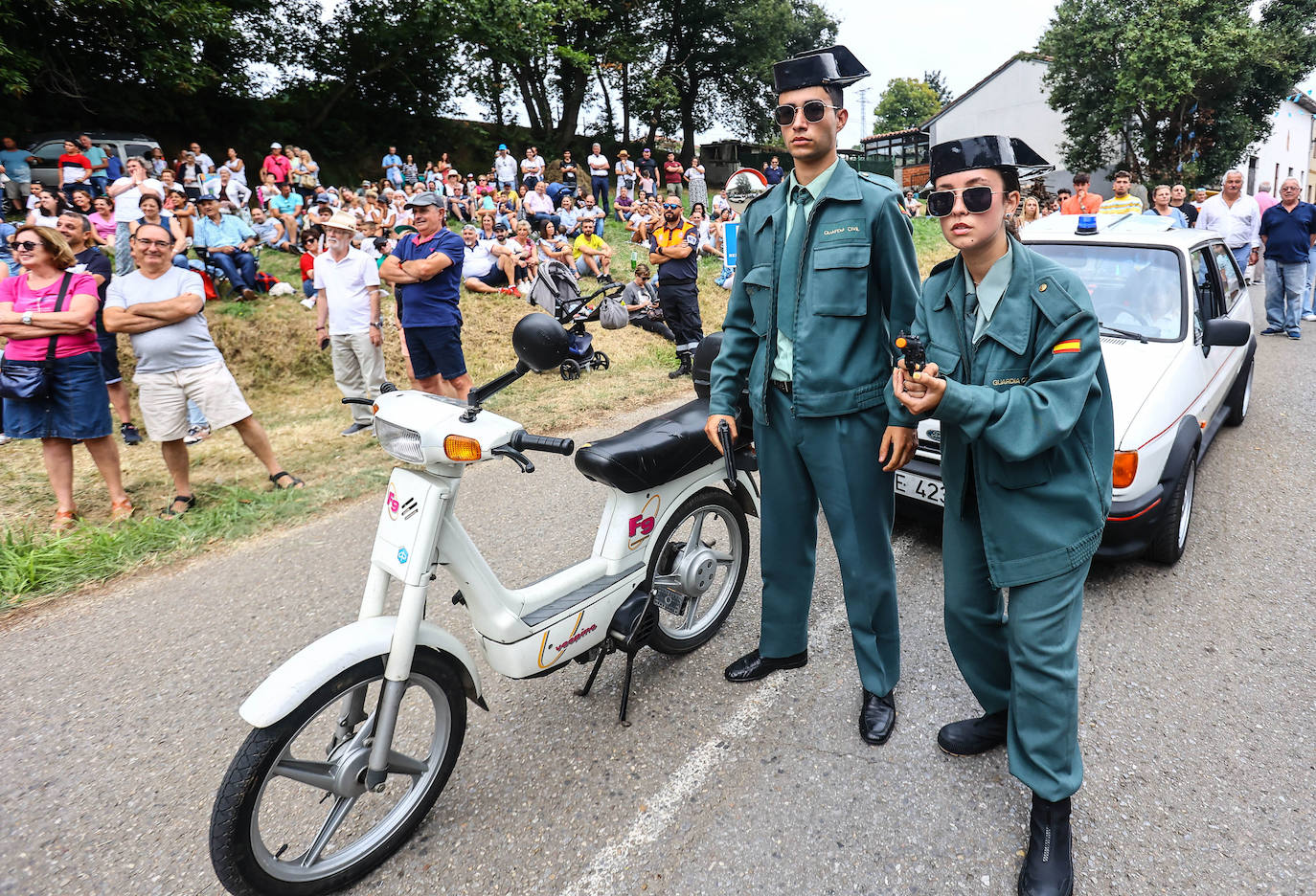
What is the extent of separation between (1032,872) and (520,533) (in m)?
3.34

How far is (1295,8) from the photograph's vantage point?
29.6m

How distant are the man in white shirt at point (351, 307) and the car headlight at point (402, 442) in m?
4.94

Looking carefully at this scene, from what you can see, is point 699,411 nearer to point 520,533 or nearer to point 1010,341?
point 1010,341

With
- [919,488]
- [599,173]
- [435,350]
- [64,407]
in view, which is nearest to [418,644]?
[919,488]

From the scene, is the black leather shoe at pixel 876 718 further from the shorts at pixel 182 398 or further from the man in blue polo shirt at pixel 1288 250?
the man in blue polo shirt at pixel 1288 250

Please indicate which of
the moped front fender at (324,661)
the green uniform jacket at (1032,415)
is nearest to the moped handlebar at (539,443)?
the moped front fender at (324,661)

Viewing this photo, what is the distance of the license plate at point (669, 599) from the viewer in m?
3.13

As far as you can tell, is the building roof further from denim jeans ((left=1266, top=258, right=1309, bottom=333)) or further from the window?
the window

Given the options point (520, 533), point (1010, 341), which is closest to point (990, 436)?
point (1010, 341)

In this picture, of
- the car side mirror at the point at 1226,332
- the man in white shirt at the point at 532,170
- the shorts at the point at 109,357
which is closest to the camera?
the car side mirror at the point at 1226,332

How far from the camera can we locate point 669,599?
3.16 meters

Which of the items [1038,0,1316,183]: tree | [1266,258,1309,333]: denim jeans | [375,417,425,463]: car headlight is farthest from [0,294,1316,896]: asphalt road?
[1038,0,1316,183]: tree

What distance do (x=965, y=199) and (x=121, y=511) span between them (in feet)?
18.8

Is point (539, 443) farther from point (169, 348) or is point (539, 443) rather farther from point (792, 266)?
point (169, 348)
